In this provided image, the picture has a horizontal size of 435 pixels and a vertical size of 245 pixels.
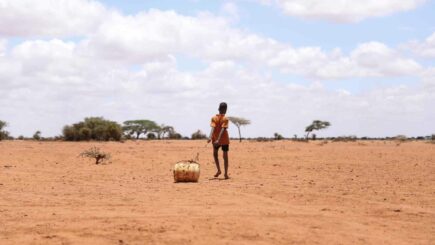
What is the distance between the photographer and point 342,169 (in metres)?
18.7

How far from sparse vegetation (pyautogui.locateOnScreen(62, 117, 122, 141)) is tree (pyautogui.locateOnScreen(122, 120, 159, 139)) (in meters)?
21.2

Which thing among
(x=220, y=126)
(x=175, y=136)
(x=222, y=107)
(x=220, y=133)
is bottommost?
(x=220, y=133)

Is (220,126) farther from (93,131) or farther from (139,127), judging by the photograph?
(139,127)

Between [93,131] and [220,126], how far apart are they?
35586mm

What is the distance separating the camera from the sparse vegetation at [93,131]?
48.6 meters

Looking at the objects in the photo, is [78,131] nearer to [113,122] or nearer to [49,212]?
[113,122]

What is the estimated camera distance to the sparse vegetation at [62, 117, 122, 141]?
48.6m

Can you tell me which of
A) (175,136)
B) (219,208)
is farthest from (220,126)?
(175,136)

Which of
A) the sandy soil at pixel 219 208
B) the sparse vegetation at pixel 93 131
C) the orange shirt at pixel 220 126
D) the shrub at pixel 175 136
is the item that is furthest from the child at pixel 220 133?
the shrub at pixel 175 136

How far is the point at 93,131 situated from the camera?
4919 centimetres

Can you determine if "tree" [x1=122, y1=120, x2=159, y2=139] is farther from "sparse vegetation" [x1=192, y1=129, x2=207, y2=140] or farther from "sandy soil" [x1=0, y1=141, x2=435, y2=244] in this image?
"sandy soil" [x1=0, y1=141, x2=435, y2=244]

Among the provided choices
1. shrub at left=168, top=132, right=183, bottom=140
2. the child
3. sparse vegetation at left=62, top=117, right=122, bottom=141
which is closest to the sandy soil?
the child

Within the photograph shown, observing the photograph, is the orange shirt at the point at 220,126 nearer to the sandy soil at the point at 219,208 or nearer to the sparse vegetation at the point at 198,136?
the sandy soil at the point at 219,208

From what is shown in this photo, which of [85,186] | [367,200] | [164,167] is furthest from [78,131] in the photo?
[367,200]
